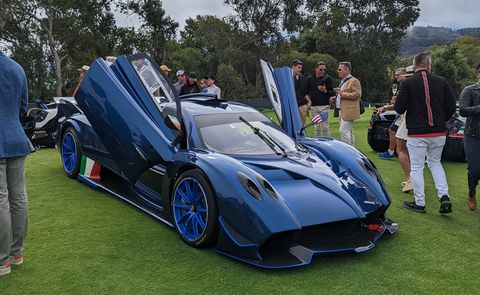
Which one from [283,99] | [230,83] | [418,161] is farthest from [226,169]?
[230,83]

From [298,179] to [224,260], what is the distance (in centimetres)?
98

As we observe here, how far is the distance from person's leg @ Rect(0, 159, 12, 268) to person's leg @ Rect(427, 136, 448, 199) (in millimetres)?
4146

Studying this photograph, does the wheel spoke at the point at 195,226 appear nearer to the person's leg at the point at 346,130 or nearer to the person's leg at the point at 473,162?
the person's leg at the point at 473,162

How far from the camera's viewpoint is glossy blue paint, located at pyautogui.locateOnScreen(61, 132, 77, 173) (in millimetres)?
5964

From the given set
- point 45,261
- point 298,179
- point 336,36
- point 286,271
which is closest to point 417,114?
point 298,179

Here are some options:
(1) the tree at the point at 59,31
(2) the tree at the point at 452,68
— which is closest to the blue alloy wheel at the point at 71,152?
(1) the tree at the point at 59,31

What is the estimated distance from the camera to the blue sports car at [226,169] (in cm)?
338

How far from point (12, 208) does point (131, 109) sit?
5.93 feet

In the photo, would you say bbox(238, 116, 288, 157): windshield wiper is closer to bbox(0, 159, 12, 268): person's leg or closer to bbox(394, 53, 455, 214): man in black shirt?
bbox(394, 53, 455, 214): man in black shirt

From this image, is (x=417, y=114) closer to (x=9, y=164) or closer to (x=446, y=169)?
(x=446, y=169)

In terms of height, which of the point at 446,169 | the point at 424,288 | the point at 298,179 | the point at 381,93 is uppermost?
the point at 298,179

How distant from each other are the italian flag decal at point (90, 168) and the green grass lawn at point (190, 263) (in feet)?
2.53

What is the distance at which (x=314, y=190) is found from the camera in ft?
12.3

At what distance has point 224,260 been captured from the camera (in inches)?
136
